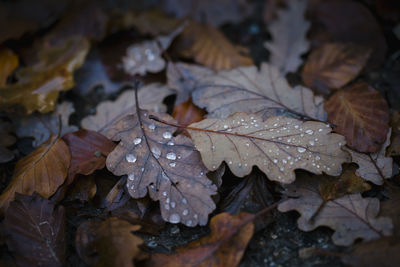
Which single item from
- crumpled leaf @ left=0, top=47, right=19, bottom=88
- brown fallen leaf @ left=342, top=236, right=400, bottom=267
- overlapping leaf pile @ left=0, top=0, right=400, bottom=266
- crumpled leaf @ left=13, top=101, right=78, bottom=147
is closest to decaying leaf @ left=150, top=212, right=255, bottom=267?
overlapping leaf pile @ left=0, top=0, right=400, bottom=266

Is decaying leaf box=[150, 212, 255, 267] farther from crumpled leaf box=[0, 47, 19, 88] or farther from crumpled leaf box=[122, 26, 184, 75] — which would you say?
crumpled leaf box=[0, 47, 19, 88]

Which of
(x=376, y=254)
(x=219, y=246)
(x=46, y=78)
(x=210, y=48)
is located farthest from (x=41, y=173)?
(x=376, y=254)

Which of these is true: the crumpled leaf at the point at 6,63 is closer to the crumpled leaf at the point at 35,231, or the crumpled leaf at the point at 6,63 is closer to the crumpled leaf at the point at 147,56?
the crumpled leaf at the point at 147,56

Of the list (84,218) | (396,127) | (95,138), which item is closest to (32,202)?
(84,218)

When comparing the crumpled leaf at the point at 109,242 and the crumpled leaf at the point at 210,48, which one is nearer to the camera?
the crumpled leaf at the point at 109,242

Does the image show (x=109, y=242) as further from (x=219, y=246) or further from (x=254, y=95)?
(x=254, y=95)

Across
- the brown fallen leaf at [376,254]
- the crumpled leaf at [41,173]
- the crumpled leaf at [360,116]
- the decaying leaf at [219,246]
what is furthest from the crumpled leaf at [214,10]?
the brown fallen leaf at [376,254]
